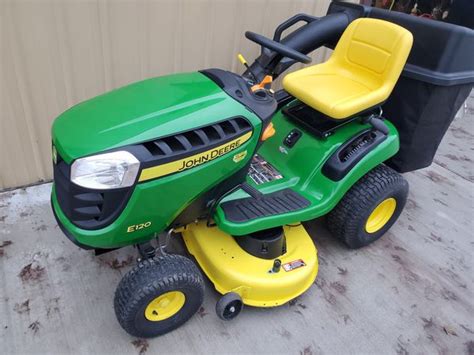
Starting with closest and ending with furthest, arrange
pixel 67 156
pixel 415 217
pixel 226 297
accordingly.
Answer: pixel 67 156
pixel 226 297
pixel 415 217

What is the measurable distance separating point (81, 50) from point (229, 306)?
1326 mm

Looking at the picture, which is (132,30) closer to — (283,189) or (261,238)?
(283,189)

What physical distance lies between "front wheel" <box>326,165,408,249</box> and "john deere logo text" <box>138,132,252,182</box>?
66cm

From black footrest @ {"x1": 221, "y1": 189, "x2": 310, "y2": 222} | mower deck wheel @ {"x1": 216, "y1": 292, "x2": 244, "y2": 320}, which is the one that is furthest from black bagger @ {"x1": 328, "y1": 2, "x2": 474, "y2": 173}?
mower deck wheel @ {"x1": 216, "y1": 292, "x2": 244, "y2": 320}

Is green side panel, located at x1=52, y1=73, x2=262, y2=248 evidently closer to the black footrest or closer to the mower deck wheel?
the black footrest

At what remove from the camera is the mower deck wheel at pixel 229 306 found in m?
1.35

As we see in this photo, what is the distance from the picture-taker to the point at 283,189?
5.31 feet

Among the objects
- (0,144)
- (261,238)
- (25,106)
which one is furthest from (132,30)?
(261,238)

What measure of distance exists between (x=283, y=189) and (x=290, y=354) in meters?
0.61

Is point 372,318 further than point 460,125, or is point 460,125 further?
point 460,125

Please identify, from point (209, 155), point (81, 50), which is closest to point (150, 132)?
point (209, 155)

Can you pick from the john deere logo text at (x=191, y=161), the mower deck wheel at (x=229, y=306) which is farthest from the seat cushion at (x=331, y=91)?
the mower deck wheel at (x=229, y=306)

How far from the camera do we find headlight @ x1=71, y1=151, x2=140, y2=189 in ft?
3.46

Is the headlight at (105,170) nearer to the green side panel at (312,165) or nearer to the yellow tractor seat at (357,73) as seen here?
the green side panel at (312,165)
